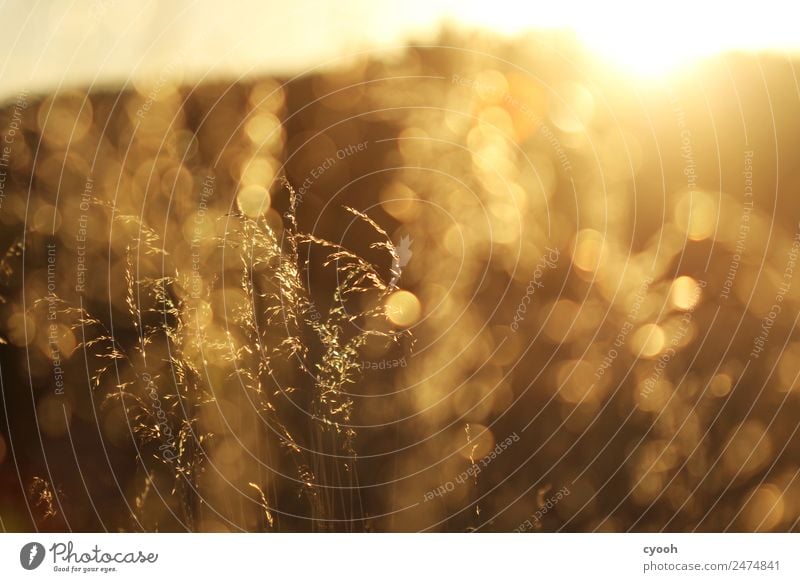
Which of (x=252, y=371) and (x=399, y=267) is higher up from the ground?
(x=399, y=267)

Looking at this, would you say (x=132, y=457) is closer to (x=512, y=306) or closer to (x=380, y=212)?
(x=380, y=212)

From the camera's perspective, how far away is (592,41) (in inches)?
63.4

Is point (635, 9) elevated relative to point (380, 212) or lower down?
elevated

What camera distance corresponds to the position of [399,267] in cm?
159

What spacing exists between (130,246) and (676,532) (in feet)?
4.31

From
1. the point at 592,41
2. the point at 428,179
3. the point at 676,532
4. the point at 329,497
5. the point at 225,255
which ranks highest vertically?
the point at 592,41

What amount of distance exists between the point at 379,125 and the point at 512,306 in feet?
1.57

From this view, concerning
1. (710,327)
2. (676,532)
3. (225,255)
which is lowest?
(676,532)

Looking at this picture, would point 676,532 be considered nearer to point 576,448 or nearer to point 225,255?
point 576,448

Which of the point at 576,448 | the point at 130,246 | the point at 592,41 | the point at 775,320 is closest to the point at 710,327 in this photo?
the point at 775,320

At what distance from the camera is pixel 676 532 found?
64.6 inches

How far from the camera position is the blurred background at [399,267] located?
156 centimetres

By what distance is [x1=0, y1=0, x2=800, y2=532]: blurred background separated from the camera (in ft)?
5.11
